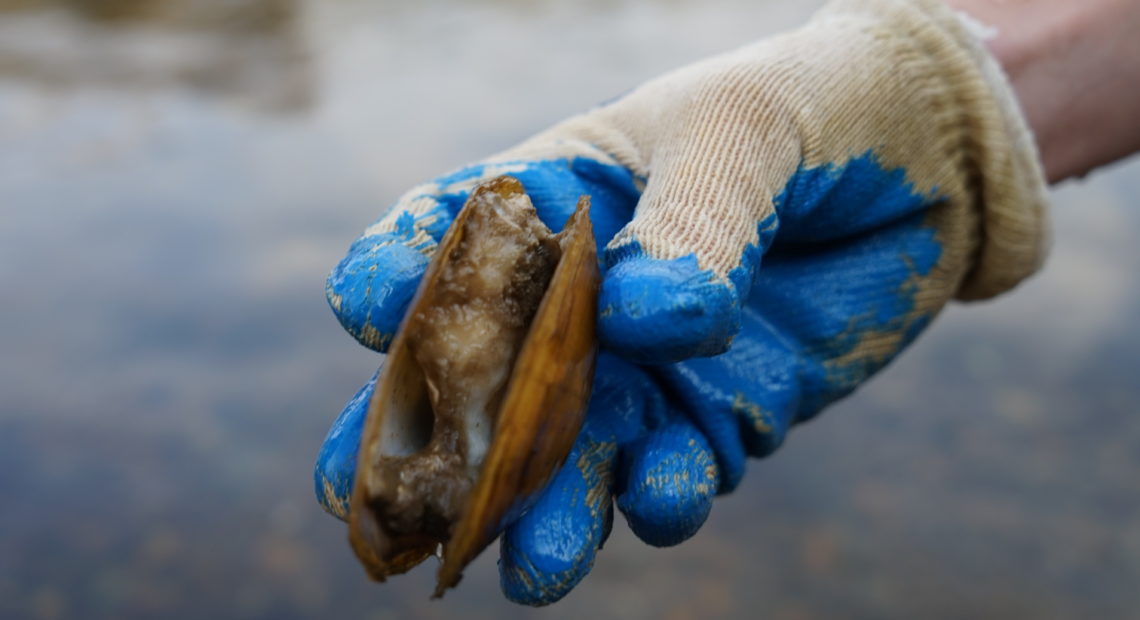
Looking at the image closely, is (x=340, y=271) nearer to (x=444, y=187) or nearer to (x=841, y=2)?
(x=444, y=187)

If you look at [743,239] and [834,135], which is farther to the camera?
[834,135]

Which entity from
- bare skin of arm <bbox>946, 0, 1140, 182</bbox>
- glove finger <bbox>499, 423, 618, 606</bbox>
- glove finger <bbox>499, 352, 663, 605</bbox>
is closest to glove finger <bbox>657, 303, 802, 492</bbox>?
glove finger <bbox>499, 352, 663, 605</bbox>

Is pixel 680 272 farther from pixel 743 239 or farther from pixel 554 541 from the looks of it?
pixel 554 541

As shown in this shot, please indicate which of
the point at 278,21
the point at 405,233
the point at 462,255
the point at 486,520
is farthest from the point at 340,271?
the point at 278,21

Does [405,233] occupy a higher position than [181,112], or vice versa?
[405,233]

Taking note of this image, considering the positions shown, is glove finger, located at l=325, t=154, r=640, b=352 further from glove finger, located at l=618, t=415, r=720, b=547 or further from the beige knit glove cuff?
glove finger, located at l=618, t=415, r=720, b=547

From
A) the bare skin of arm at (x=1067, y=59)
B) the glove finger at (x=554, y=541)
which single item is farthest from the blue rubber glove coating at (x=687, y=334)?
the bare skin of arm at (x=1067, y=59)

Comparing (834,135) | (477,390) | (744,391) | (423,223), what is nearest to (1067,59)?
(834,135)

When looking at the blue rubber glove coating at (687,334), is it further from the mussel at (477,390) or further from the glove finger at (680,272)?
the mussel at (477,390)
